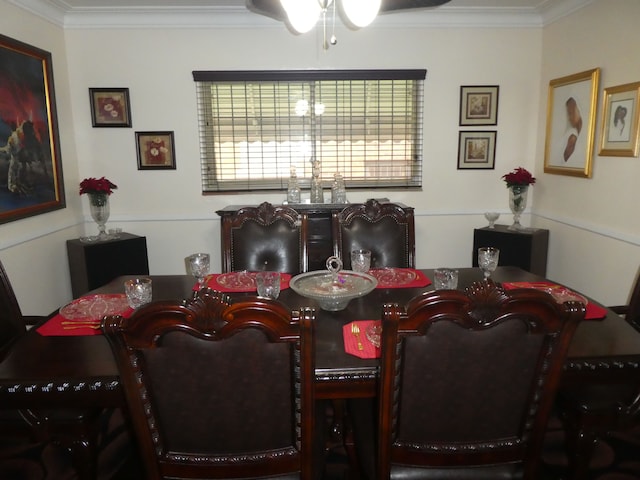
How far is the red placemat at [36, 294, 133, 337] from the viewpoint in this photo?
1.62 meters

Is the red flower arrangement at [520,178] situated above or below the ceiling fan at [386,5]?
below

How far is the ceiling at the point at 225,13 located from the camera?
3.49m

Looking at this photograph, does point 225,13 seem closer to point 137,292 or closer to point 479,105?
point 479,105

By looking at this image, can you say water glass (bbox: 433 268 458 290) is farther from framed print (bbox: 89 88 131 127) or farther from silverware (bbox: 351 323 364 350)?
framed print (bbox: 89 88 131 127)

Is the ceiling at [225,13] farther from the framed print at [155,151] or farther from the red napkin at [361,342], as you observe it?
the red napkin at [361,342]

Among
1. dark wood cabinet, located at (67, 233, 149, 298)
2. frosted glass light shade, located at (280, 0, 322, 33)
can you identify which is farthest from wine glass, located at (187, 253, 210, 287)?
dark wood cabinet, located at (67, 233, 149, 298)

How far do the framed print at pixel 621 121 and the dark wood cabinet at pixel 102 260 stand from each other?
3.43m

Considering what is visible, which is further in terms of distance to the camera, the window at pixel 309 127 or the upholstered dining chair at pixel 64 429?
the window at pixel 309 127

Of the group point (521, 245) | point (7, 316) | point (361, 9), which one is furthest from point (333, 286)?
point (521, 245)

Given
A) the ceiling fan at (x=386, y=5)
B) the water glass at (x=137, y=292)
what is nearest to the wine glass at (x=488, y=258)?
the ceiling fan at (x=386, y=5)

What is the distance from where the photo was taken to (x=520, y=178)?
3680 millimetres

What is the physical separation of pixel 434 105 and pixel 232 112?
170cm

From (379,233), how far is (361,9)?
1.15 metres

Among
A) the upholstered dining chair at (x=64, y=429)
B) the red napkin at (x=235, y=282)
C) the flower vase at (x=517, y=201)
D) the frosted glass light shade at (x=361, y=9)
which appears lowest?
the upholstered dining chair at (x=64, y=429)
